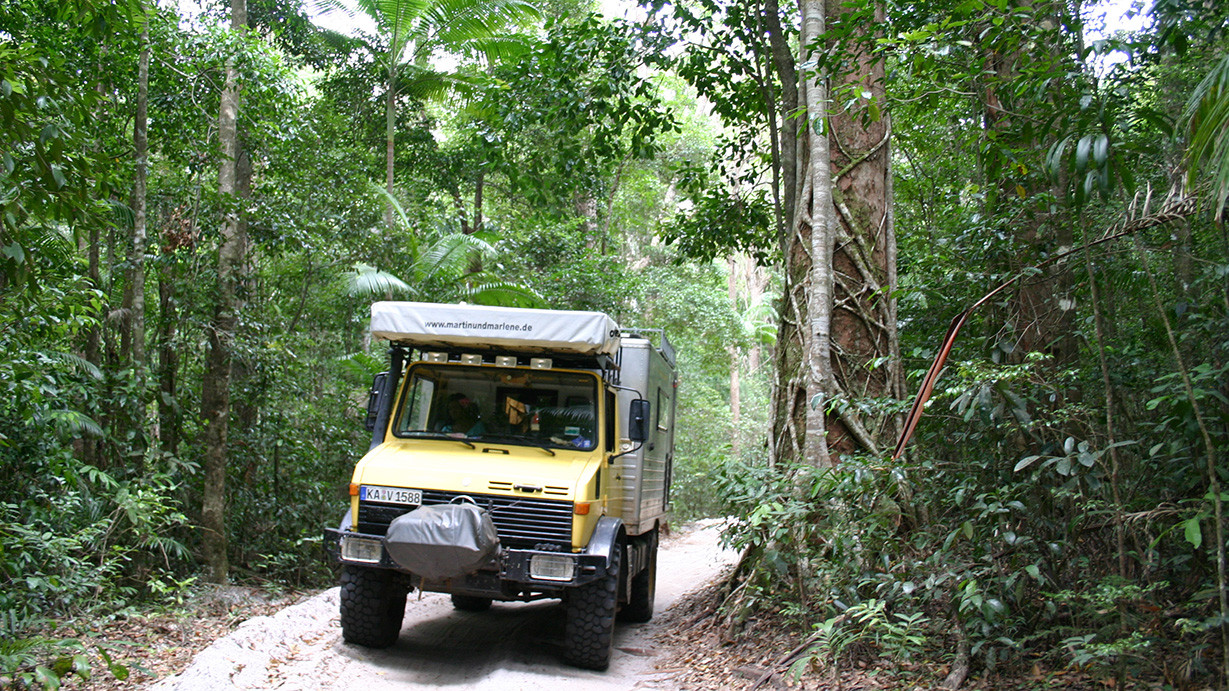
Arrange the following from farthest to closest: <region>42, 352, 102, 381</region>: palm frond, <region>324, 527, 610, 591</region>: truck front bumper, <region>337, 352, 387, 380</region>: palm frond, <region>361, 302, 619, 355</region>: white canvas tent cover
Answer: <region>337, 352, 387, 380</region>: palm frond < <region>42, 352, 102, 381</region>: palm frond < <region>361, 302, 619, 355</region>: white canvas tent cover < <region>324, 527, 610, 591</region>: truck front bumper

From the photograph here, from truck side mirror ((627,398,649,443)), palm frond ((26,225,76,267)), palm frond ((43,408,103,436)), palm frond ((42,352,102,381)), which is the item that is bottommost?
palm frond ((43,408,103,436))

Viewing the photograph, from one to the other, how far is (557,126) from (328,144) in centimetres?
681

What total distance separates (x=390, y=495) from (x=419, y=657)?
4.93 ft

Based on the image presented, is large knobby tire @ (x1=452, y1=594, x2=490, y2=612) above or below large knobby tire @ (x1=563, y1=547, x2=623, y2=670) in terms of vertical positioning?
below

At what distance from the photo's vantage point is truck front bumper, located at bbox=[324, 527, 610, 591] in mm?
6016

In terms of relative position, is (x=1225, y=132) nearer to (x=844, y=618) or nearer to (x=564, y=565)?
(x=844, y=618)

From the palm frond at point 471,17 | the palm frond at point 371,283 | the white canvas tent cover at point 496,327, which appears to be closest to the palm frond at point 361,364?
the palm frond at point 371,283

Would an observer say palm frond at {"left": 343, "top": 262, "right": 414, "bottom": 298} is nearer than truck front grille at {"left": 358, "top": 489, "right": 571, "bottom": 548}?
No

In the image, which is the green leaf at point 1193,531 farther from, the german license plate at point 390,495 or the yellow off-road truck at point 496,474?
the german license plate at point 390,495

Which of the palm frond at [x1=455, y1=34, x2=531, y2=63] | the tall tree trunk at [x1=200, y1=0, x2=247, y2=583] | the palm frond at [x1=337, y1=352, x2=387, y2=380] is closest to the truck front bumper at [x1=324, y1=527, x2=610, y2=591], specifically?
the tall tree trunk at [x1=200, y1=0, x2=247, y2=583]

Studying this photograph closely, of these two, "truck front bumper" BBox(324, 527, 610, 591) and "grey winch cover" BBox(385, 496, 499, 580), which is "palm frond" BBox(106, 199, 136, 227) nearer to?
"truck front bumper" BBox(324, 527, 610, 591)

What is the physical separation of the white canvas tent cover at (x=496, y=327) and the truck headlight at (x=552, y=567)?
5.44ft

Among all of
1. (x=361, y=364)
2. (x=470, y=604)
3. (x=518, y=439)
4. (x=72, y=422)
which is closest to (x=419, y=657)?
(x=518, y=439)

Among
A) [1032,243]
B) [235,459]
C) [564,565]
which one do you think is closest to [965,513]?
[1032,243]
